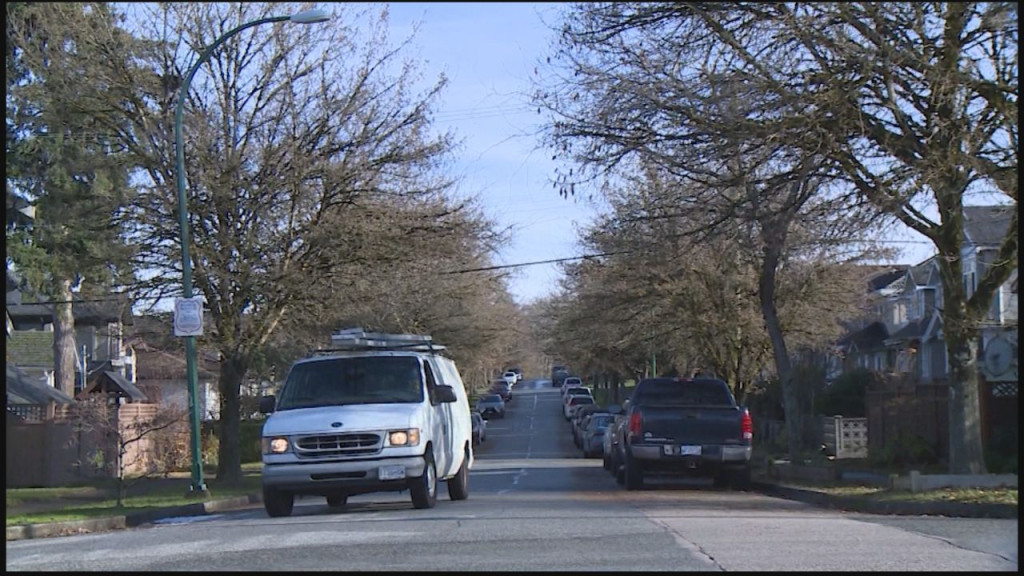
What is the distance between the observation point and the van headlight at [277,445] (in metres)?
14.4

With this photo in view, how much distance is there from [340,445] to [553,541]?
3905 mm

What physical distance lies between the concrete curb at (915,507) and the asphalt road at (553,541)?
0.45 metres

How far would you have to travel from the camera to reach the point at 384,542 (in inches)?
444

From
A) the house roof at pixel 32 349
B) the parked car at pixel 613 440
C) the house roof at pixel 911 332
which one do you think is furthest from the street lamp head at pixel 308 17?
the house roof at pixel 911 332

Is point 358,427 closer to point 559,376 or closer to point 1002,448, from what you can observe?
point 1002,448

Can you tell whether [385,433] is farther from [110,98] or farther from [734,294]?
[734,294]

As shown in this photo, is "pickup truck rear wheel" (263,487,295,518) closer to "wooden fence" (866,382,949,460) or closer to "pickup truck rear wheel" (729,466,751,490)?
"pickup truck rear wheel" (729,466,751,490)

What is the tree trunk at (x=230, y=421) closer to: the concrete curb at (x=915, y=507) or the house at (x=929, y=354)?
the concrete curb at (x=915, y=507)

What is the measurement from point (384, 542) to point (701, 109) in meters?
7.58

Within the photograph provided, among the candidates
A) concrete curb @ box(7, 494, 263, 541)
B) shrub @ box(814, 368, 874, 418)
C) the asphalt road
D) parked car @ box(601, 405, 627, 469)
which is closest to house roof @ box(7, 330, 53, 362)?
parked car @ box(601, 405, 627, 469)

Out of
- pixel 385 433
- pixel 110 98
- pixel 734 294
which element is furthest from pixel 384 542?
pixel 734 294

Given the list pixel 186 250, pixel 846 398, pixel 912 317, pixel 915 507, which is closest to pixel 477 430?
pixel 846 398

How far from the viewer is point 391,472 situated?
1428cm

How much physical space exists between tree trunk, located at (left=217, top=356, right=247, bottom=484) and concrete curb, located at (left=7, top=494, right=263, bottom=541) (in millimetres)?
4407
